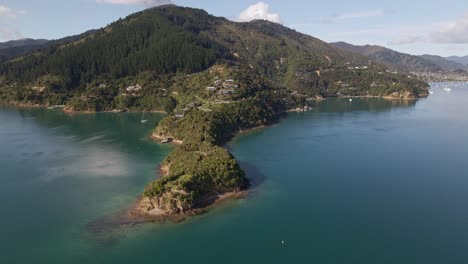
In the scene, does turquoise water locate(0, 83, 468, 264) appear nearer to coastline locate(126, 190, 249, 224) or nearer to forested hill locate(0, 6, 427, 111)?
coastline locate(126, 190, 249, 224)

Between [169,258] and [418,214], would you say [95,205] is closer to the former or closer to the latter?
[169,258]

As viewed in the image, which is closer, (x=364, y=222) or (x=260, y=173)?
(x=364, y=222)

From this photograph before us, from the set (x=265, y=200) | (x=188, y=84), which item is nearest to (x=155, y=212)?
(x=265, y=200)

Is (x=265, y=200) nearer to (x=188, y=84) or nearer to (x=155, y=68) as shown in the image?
(x=188, y=84)

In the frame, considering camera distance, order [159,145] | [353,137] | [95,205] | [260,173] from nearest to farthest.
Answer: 1. [95,205]
2. [260,173]
3. [159,145]
4. [353,137]

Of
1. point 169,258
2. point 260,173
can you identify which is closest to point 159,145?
point 260,173
